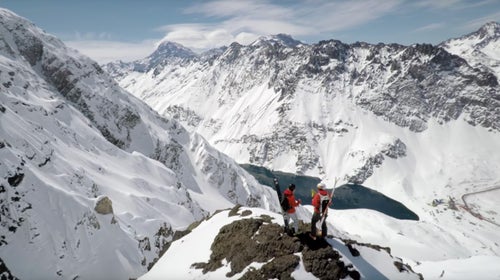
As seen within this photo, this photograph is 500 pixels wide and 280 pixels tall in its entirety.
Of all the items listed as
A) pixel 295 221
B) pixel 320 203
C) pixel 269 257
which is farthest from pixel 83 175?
pixel 320 203

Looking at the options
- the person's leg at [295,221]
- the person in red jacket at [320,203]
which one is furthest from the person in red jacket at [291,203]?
the person in red jacket at [320,203]

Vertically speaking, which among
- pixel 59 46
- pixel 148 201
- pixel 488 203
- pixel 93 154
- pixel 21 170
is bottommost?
pixel 488 203

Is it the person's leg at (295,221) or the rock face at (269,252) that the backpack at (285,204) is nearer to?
the person's leg at (295,221)

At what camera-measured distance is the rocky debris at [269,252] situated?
20094 millimetres

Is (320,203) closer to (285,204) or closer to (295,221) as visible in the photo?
(295,221)

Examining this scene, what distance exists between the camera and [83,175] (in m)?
55.6

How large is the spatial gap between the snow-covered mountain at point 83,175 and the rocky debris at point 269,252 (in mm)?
9405

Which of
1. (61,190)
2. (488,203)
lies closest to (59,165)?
(61,190)

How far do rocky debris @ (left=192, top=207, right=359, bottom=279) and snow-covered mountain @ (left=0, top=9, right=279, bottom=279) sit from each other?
9405mm

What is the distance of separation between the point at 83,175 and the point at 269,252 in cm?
4342

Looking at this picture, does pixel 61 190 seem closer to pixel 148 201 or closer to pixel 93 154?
pixel 148 201

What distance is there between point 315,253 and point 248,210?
8919mm

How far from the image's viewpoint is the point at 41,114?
74.6 metres

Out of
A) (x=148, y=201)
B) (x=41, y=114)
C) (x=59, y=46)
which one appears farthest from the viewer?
(x=59, y=46)
